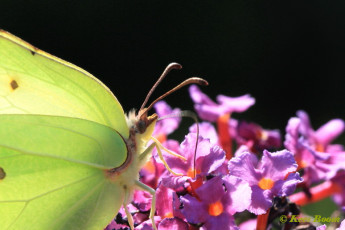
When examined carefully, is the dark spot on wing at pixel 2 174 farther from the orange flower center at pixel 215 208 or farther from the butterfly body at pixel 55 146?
the orange flower center at pixel 215 208

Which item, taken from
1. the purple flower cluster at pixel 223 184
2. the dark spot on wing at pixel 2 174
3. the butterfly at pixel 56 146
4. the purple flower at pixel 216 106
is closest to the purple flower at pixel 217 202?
the purple flower cluster at pixel 223 184

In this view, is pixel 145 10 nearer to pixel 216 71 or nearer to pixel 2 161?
pixel 216 71

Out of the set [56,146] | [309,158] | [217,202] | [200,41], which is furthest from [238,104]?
[200,41]

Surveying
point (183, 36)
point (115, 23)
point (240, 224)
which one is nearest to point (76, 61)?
point (115, 23)

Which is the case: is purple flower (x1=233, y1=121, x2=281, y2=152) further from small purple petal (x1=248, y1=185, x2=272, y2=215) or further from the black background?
the black background

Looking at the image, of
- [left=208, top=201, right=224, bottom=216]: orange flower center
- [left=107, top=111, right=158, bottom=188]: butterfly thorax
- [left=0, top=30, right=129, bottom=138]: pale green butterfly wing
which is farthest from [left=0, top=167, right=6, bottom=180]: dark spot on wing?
[left=208, top=201, right=224, bottom=216]: orange flower center

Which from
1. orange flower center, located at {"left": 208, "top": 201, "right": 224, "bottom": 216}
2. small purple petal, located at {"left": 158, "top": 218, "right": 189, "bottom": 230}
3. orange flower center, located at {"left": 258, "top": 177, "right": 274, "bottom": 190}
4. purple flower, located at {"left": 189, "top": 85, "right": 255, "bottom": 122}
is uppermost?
purple flower, located at {"left": 189, "top": 85, "right": 255, "bottom": 122}
